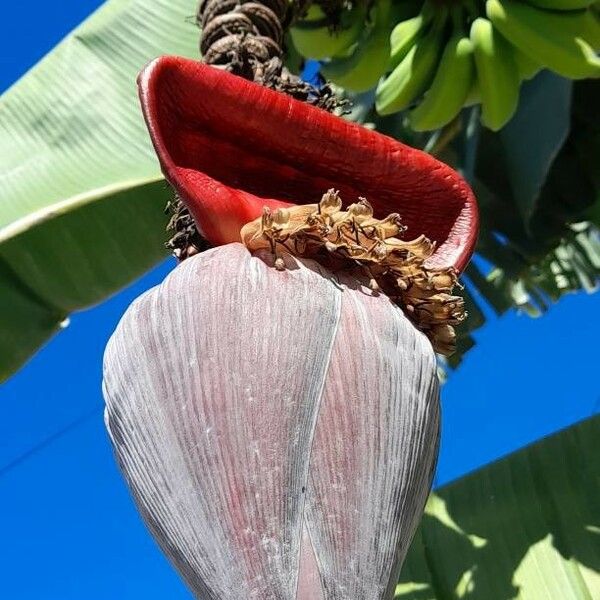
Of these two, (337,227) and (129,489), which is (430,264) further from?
(129,489)

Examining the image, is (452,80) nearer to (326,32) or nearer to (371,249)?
(326,32)

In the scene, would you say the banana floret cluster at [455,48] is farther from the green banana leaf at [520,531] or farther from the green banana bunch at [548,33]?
the green banana leaf at [520,531]

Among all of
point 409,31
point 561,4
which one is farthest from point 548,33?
point 409,31

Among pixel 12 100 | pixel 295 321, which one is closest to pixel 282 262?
pixel 295 321

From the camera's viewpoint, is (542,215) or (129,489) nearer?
(129,489)

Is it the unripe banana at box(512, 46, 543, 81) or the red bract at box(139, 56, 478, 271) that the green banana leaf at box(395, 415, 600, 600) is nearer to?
the unripe banana at box(512, 46, 543, 81)

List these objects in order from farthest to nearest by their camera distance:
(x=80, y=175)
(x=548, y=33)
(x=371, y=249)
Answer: (x=80, y=175), (x=548, y=33), (x=371, y=249)
